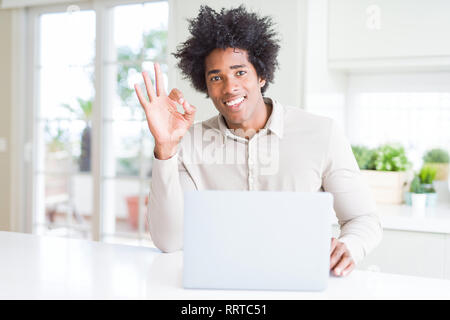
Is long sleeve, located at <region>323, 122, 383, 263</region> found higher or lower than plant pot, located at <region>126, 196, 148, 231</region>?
higher

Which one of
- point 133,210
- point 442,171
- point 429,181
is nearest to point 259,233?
point 429,181

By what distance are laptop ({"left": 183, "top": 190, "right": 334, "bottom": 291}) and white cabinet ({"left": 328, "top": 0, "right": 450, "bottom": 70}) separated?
1.59 meters

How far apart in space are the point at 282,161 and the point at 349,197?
0.22 meters

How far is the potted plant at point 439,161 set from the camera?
249 centimetres

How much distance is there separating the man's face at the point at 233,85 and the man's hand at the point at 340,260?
0.51 meters

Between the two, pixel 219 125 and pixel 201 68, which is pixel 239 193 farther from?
pixel 201 68

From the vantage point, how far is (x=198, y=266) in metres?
0.86

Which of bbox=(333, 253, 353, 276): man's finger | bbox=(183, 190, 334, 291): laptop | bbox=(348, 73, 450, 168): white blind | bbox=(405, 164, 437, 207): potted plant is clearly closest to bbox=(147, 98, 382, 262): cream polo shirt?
bbox=(333, 253, 353, 276): man's finger

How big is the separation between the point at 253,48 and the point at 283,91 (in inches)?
29.7

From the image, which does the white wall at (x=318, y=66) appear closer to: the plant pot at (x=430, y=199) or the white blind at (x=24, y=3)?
the plant pot at (x=430, y=199)

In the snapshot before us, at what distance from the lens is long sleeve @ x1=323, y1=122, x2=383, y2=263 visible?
119 cm

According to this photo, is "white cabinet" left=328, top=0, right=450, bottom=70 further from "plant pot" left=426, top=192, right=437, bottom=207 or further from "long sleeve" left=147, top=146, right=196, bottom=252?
"long sleeve" left=147, top=146, right=196, bottom=252

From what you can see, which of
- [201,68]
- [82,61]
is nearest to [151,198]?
[201,68]
